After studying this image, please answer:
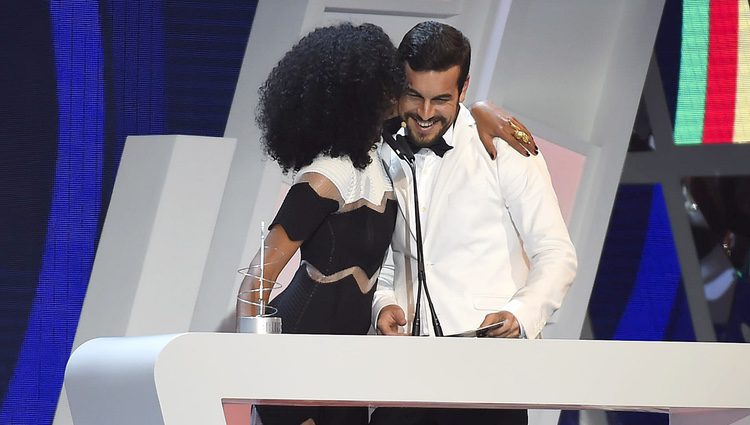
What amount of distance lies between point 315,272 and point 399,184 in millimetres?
332

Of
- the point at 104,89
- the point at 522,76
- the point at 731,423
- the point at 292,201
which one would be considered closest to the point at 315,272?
the point at 292,201

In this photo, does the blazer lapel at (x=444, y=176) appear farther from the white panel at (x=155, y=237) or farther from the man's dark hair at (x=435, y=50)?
the white panel at (x=155, y=237)

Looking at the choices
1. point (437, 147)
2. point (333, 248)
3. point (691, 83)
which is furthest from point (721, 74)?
point (333, 248)

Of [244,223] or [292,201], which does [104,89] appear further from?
[292,201]

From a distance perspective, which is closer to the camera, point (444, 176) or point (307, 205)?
point (307, 205)

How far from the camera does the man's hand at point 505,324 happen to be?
2.35 m

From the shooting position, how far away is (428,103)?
260 cm

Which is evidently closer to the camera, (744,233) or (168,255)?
(168,255)

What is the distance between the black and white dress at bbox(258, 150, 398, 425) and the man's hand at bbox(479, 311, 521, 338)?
0.83 feet

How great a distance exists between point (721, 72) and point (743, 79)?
102mm

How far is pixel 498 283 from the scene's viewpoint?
255 cm

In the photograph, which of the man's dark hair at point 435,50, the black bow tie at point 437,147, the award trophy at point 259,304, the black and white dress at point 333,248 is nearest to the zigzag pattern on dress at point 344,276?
the black and white dress at point 333,248

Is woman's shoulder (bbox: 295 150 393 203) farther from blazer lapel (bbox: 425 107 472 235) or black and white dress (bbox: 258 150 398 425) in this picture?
blazer lapel (bbox: 425 107 472 235)

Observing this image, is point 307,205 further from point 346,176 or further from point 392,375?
point 392,375
